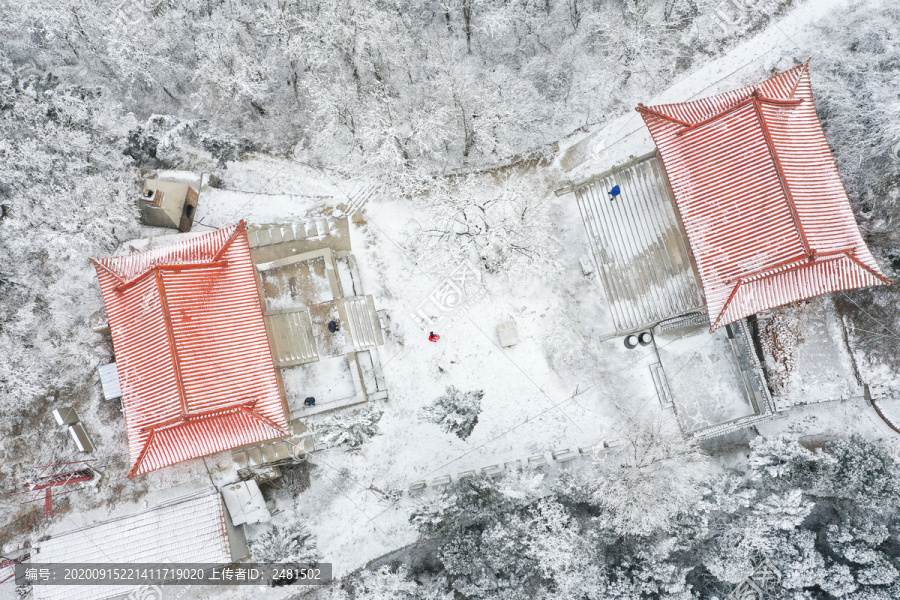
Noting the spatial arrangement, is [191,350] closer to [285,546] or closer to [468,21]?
[285,546]

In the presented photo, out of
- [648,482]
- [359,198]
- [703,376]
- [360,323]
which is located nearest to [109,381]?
[360,323]

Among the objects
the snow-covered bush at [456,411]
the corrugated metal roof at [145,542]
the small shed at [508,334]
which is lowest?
the corrugated metal roof at [145,542]

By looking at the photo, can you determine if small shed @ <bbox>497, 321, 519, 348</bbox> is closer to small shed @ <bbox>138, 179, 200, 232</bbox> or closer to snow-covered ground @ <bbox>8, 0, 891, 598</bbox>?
snow-covered ground @ <bbox>8, 0, 891, 598</bbox>

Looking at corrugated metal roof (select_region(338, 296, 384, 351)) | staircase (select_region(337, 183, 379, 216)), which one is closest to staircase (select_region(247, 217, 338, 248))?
staircase (select_region(337, 183, 379, 216))

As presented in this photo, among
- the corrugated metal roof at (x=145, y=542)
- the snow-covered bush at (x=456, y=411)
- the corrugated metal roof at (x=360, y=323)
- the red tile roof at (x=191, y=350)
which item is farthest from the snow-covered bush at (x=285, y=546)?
the corrugated metal roof at (x=360, y=323)

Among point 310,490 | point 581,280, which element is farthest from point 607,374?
point 310,490

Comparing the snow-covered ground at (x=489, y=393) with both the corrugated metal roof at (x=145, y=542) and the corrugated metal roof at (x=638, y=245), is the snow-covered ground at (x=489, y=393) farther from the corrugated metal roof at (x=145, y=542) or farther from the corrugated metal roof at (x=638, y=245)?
the corrugated metal roof at (x=145, y=542)

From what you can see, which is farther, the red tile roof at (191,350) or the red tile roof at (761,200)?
the red tile roof at (191,350)
